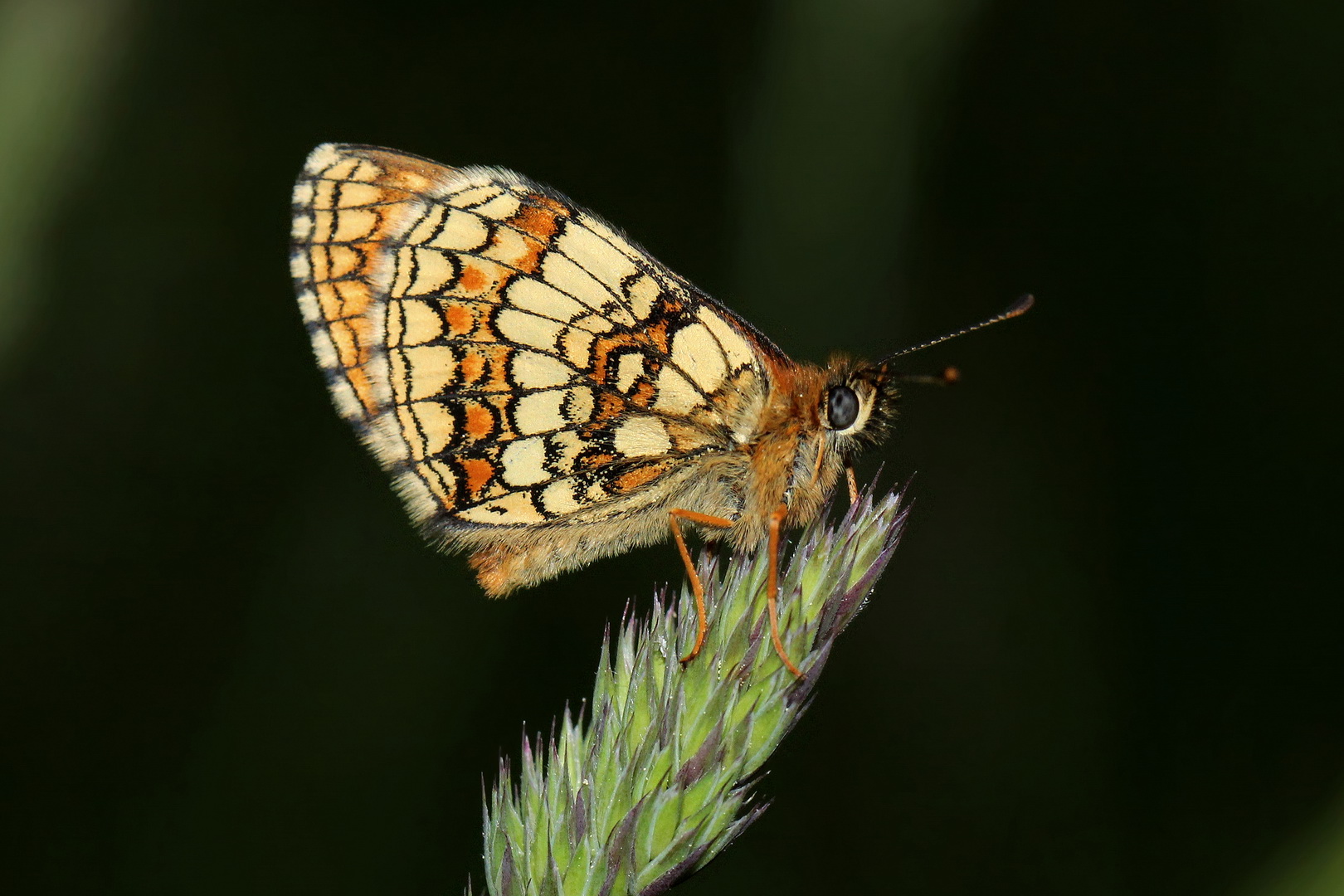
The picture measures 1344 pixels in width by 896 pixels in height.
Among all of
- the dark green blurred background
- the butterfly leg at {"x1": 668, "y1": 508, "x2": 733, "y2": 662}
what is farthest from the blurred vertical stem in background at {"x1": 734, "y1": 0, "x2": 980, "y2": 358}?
the butterfly leg at {"x1": 668, "y1": 508, "x2": 733, "y2": 662}

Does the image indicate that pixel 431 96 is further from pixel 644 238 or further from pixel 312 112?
pixel 644 238

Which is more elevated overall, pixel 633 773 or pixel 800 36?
pixel 800 36

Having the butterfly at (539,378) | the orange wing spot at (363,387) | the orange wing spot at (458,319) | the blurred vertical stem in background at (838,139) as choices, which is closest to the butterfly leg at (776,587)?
the butterfly at (539,378)

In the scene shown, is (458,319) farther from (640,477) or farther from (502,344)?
(640,477)

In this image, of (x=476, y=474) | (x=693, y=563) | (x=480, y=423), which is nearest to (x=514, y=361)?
(x=480, y=423)

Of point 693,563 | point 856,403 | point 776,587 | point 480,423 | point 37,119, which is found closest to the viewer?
point 776,587

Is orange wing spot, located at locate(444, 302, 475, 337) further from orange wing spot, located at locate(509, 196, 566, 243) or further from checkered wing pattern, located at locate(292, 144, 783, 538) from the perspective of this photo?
orange wing spot, located at locate(509, 196, 566, 243)

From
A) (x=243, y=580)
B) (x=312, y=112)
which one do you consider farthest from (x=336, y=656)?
(x=312, y=112)

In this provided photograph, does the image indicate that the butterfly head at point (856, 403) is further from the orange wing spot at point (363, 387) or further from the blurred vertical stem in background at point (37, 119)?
the blurred vertical stem in background at point (37, 119)
